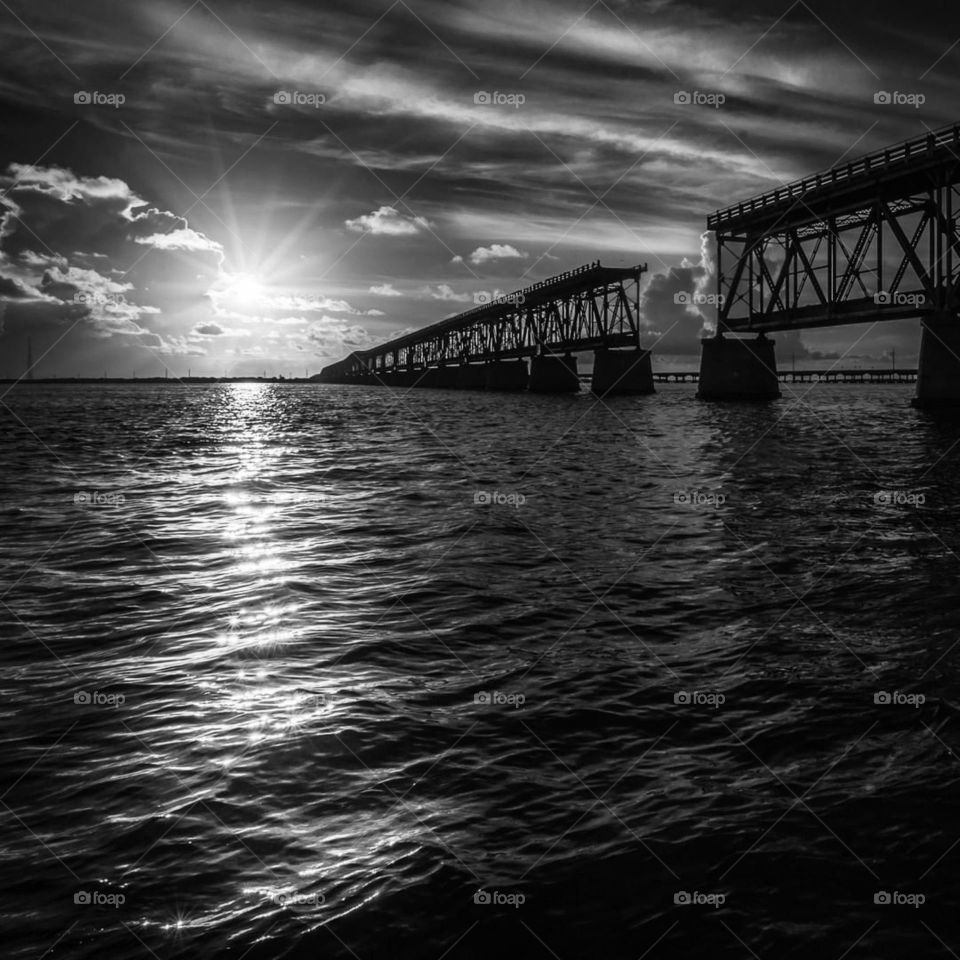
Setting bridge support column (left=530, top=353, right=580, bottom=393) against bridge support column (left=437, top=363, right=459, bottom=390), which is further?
bridge support column (left=437, top=363, right=459, bottom=390)

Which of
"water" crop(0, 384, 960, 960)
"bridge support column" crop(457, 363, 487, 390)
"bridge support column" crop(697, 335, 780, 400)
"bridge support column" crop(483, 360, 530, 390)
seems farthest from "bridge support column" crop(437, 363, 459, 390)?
"water" crop(0, 384, 960, 960)

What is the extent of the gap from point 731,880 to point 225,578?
8191mm

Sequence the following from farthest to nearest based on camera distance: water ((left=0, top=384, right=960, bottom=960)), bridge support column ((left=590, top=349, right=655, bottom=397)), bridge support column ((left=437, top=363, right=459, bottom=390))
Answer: bridge support column ((left=437, top=363, right=459, bottom=390))
bridge support column ((left=590, top=349, right=655, bottom=397))
water ((left=0, top=384, right=960, bottom=960))

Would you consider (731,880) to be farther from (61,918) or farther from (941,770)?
(61,918)

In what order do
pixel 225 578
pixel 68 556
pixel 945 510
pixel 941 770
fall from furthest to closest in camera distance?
pixel 945 510 → pixel 68 556 → pixel 225 578 → pixel 941 770

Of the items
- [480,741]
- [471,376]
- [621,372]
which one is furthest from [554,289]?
[480,741]

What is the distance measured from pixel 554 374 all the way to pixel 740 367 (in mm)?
47194

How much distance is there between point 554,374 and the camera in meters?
112

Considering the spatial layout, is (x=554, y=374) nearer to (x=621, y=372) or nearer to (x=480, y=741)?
→ (x=621, y=372)

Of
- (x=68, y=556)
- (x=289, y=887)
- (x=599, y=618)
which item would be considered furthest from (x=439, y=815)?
(x=68, y=556)

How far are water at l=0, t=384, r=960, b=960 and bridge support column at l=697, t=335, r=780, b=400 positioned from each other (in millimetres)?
54476

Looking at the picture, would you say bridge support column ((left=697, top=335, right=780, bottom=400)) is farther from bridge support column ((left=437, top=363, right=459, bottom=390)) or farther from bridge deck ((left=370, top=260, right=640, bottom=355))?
bridge support column ((left=437, top=363, right=459, bottom=390))

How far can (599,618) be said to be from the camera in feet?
29.1

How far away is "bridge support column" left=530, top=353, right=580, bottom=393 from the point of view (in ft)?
358
